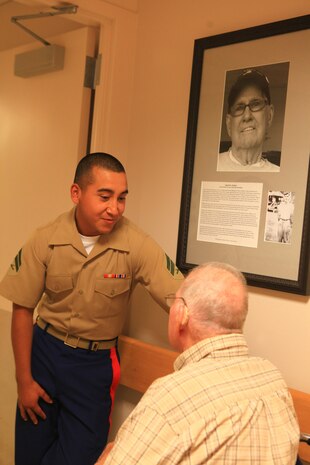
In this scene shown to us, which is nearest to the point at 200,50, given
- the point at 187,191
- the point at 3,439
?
the point at 187,191

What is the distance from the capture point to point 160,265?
1.98 meters

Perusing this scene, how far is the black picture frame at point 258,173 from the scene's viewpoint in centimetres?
177

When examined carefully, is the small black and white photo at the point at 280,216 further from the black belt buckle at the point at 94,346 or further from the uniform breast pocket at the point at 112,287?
the black belt buckle at the point at 94,346

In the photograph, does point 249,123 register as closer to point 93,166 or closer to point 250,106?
point 250,106

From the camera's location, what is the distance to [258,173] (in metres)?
1.89

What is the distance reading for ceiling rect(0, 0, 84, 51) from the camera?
8.58ft

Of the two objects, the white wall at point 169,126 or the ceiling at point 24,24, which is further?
the ceiling at point 24,24

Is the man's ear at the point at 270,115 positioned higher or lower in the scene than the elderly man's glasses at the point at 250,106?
lower

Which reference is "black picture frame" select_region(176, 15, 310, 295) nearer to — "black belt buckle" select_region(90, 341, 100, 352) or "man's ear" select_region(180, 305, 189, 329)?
"black belt buckle" select_region(90, 341, 100, 352)

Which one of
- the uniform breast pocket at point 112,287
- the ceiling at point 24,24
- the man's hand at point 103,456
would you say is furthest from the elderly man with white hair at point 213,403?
the ceiling at point 24,24

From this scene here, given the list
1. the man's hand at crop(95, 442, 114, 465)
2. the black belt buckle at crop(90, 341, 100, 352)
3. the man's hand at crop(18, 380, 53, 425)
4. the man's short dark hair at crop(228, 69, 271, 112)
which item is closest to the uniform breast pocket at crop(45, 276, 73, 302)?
the black belt buckle at crop(90, 341, 100, 352)

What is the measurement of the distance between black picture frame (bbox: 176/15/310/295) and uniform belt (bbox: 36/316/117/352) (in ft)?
1.38

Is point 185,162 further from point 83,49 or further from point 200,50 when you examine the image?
point 83,49

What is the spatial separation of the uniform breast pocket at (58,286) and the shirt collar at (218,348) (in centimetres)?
81
